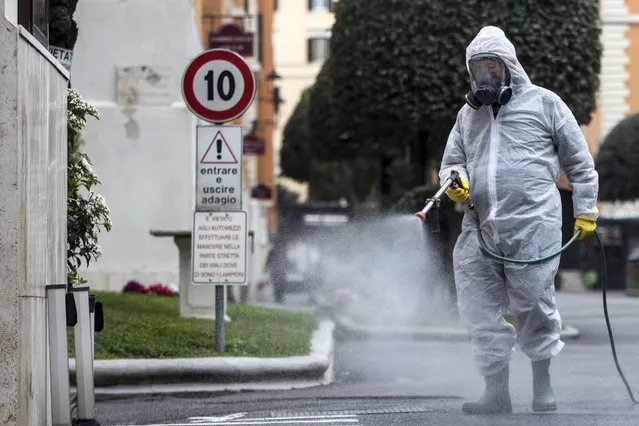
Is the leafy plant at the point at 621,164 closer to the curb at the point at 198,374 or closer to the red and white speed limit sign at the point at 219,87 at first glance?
the red and white speed limit sign at the point at 219,87

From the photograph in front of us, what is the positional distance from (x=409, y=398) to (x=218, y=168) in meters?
3.23

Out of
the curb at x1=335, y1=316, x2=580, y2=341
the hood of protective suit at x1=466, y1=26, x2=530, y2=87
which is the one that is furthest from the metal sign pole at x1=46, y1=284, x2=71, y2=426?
the curb at x1=335, y1=316, x2=580, y2=341

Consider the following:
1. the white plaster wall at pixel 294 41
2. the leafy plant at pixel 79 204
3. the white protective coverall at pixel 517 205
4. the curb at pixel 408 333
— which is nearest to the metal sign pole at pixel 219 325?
the leafy plant at pixel 79 204

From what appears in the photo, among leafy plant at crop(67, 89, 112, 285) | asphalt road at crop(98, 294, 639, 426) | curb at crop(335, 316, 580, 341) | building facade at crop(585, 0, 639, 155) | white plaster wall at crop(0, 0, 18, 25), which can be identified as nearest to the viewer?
white plaster wall at crop(0, 0, 18, 25)

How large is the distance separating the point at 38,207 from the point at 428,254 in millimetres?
4235

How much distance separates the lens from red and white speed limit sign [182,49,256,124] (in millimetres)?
11953

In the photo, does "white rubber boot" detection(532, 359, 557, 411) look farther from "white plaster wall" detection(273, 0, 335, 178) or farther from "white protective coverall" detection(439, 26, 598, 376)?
"white plaster wall" detection(273, 0, 335, 178)

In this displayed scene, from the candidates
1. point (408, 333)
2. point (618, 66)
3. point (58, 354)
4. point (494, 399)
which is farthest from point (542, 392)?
point (618, 66)

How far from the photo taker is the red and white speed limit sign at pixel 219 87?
11953 mm

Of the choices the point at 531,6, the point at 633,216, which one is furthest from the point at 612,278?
the point at 531,6

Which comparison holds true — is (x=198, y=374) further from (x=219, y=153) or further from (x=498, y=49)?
(x=498, y=49)

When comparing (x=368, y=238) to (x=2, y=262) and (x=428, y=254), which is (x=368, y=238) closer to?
(x=428, y=254)

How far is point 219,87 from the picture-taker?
11984 mm

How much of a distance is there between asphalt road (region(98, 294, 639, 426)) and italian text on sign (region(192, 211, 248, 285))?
1128 mm
